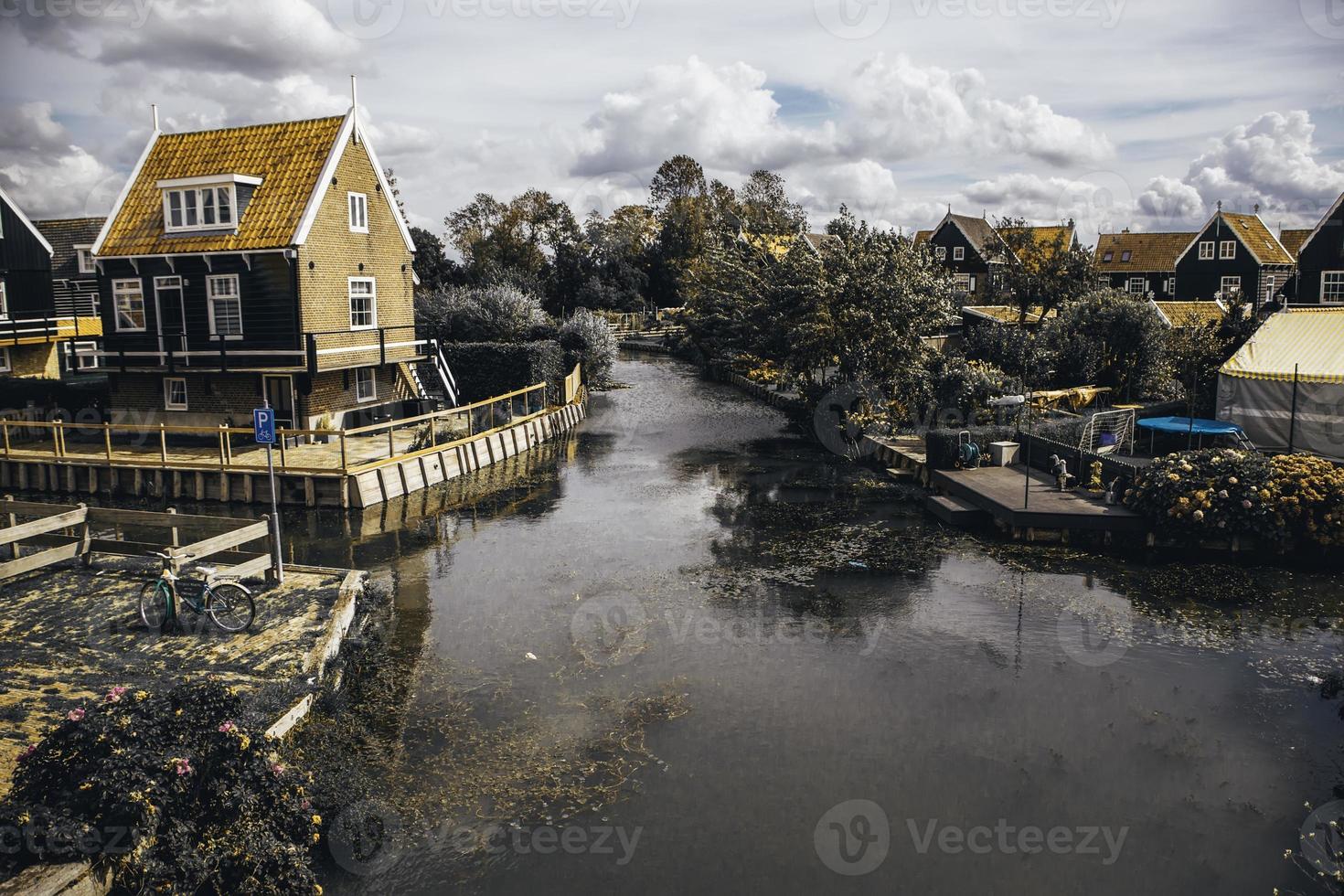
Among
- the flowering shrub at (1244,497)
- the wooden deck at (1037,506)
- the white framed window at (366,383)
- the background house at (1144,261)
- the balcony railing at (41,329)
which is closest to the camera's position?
the flowering shrub at (1244,497)

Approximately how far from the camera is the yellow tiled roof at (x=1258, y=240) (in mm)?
63906

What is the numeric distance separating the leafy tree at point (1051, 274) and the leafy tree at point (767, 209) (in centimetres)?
1503

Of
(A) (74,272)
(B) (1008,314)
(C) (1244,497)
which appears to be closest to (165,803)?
(C) (1244,497)

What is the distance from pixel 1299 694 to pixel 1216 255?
203 ft

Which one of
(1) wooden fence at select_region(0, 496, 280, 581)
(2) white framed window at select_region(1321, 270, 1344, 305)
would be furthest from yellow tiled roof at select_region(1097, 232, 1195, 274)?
(1) wooden fence at select_region(0, 496, 280, 581)

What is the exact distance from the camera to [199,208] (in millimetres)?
30375

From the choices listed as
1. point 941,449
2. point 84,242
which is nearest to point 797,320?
point 941,449

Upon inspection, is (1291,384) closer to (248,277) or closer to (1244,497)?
(1244,497)

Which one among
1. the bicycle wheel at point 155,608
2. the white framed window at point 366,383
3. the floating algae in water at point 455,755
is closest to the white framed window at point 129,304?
the white framed window at point 366,383

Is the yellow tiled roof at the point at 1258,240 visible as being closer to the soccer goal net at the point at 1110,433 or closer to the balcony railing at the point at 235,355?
the soccer goal net at the point at 1110,433

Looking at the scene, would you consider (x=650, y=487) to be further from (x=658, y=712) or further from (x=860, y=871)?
(x=860, y=871)

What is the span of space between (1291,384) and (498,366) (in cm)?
2964

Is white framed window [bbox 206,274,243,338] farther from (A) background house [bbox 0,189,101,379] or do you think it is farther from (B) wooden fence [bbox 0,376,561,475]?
(A) background house [bbox 0,189,101,379]

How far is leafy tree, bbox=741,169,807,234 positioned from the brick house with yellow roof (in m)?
32.9
